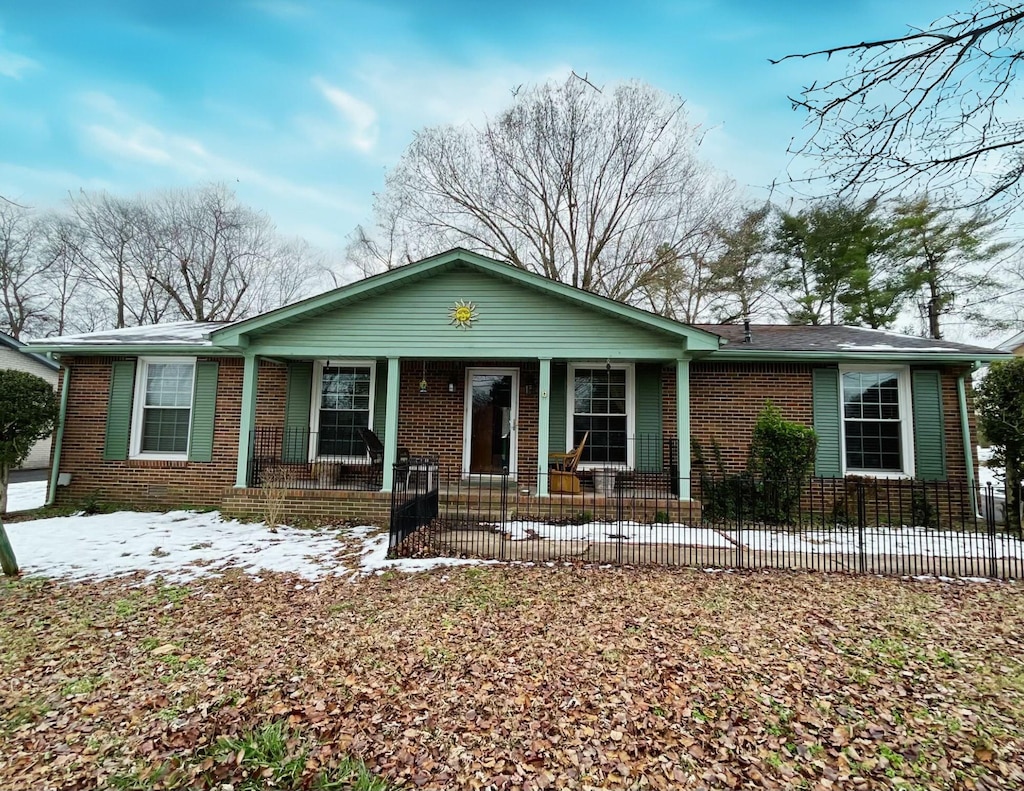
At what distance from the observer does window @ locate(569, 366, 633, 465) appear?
9.26 m

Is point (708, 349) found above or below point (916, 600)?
above

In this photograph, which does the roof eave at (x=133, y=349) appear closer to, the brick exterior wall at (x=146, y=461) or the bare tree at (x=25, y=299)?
the brick exterior wall at (x=146, y=461)

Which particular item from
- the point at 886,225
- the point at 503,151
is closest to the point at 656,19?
the point at 503,151

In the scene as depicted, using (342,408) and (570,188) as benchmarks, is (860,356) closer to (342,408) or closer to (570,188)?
(342,408)

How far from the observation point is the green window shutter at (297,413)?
9.39 metres

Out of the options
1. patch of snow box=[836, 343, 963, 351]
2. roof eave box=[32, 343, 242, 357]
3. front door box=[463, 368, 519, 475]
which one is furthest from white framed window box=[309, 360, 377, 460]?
patch of snow box=[836, 343, 963, 351]

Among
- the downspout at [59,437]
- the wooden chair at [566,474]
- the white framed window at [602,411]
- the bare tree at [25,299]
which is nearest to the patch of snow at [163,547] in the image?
the downspout at [59,437]

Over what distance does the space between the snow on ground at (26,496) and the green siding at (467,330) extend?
226 inches

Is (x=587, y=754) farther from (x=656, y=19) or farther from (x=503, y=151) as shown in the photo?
(x=503, y=151)

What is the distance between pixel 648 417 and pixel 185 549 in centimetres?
771

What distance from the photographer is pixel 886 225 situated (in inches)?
693

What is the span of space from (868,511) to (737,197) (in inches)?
523

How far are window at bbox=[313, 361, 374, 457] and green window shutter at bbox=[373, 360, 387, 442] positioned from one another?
0.36ft

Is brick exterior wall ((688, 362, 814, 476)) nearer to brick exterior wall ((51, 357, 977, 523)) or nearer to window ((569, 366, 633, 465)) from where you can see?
brick exterior wall ((51, 357, 977, 523))
